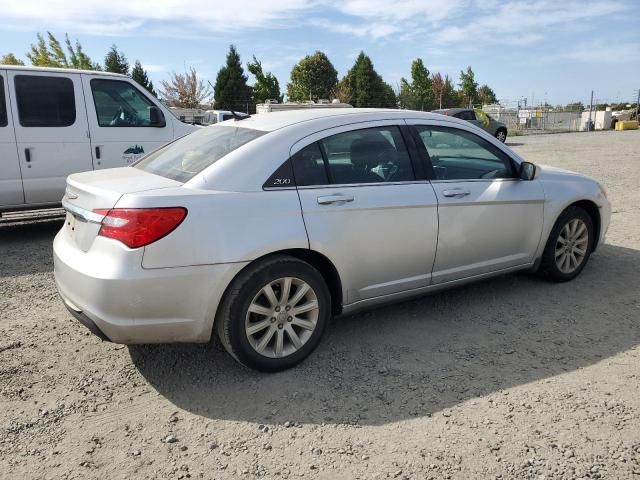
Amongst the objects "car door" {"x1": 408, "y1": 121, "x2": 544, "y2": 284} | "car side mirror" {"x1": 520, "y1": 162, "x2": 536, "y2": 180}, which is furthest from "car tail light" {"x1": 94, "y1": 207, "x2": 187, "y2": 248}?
"car side mirror" {"x1": 520, "y1": 162, "x2": 536, "y2": 180}

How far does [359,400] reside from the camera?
307 centimetres

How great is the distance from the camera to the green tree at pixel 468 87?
53.8 metres

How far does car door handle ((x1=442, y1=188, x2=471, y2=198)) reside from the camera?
394 centimetres

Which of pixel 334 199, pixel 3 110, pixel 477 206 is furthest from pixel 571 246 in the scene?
pixel 3 110

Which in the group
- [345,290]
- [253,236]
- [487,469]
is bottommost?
[487,469]

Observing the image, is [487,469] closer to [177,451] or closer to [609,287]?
[177,451]

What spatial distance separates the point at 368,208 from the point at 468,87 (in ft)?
180

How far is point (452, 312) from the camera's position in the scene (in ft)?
14.2

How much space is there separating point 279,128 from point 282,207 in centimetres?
61

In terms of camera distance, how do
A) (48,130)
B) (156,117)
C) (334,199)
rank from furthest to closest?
1. (156,117)
2. (48,130)
3. (334,199)

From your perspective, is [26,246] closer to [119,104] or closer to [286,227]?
[119,104]

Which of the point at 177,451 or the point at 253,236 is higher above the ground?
the point at 253,236

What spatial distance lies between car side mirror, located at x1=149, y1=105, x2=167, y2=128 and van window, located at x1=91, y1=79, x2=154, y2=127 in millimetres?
60

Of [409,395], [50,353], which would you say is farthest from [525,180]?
[50,353]
